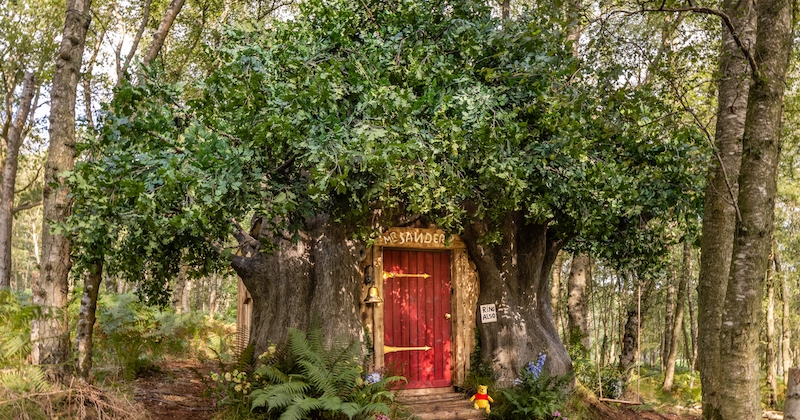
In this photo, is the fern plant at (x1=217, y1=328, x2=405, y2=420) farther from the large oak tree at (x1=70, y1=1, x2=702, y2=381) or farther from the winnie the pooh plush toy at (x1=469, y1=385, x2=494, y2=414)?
the winnie the pooh plush toy at (x1=469, y1=385, x2=494, y2=414)

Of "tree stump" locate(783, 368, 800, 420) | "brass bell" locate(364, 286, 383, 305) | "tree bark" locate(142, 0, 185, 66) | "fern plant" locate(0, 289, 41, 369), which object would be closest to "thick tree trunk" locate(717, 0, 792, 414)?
"tree stump" locate(783, 368, 800, 420)

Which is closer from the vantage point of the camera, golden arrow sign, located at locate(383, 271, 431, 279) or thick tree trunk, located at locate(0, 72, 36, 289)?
golden arrow sign, located at locate(383, 271, 431, 279)

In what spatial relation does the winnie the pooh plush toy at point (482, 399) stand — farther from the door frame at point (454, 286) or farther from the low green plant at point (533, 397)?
the door frame at point (454, 286)

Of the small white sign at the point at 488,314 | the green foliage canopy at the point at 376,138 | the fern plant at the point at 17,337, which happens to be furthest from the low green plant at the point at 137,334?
the small white sign at the point at 488,314

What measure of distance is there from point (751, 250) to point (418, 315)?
529cm

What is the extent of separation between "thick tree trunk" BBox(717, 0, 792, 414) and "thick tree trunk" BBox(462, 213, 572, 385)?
3.89 meters

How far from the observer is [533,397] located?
8.43 meters

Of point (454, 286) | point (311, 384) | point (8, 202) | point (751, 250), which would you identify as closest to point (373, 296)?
point (454, 286)

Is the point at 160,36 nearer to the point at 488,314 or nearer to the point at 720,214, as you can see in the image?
the point at 488,314

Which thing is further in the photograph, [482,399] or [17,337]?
[482,399]

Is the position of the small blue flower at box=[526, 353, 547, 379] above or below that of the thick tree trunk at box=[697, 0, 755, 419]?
below

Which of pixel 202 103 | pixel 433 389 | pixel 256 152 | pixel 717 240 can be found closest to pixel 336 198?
pixel 256 152

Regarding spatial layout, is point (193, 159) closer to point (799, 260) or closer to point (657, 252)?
point (657, 252)

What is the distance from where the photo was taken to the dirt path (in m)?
8.20
